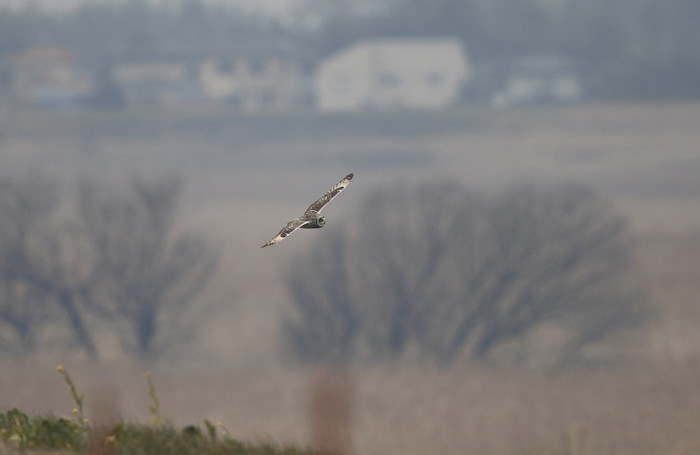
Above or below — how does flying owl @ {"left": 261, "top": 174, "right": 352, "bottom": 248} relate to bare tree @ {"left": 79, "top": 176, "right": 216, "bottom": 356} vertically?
above

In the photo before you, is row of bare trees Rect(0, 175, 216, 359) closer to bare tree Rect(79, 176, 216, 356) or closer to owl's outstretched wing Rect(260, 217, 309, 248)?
A: bare tree Rect(79, 176, 216, 356)

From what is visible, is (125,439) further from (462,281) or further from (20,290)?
(462,281)

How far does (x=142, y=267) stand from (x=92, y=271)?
604 cm

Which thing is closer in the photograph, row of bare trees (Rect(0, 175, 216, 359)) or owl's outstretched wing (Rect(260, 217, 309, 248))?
owl's outstretched wing (Rect(260, 217, 309, 248))

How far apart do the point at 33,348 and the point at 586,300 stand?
169 ft

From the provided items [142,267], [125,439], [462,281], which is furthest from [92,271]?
[125,439]

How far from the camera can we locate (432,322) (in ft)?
400

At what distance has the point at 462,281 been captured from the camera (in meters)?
122

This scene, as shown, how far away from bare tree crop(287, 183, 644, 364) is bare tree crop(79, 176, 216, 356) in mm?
11094

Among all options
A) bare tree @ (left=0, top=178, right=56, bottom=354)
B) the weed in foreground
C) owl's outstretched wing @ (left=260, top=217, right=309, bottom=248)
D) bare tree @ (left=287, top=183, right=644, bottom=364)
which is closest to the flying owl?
owl's outstretched wing @ (left=260, top=217, right=309, bottom=248)

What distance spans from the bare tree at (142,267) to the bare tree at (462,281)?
1109cm

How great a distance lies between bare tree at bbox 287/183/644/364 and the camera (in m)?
118

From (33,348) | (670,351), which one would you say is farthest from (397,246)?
(33,348)

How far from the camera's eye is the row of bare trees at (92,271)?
380 ft
